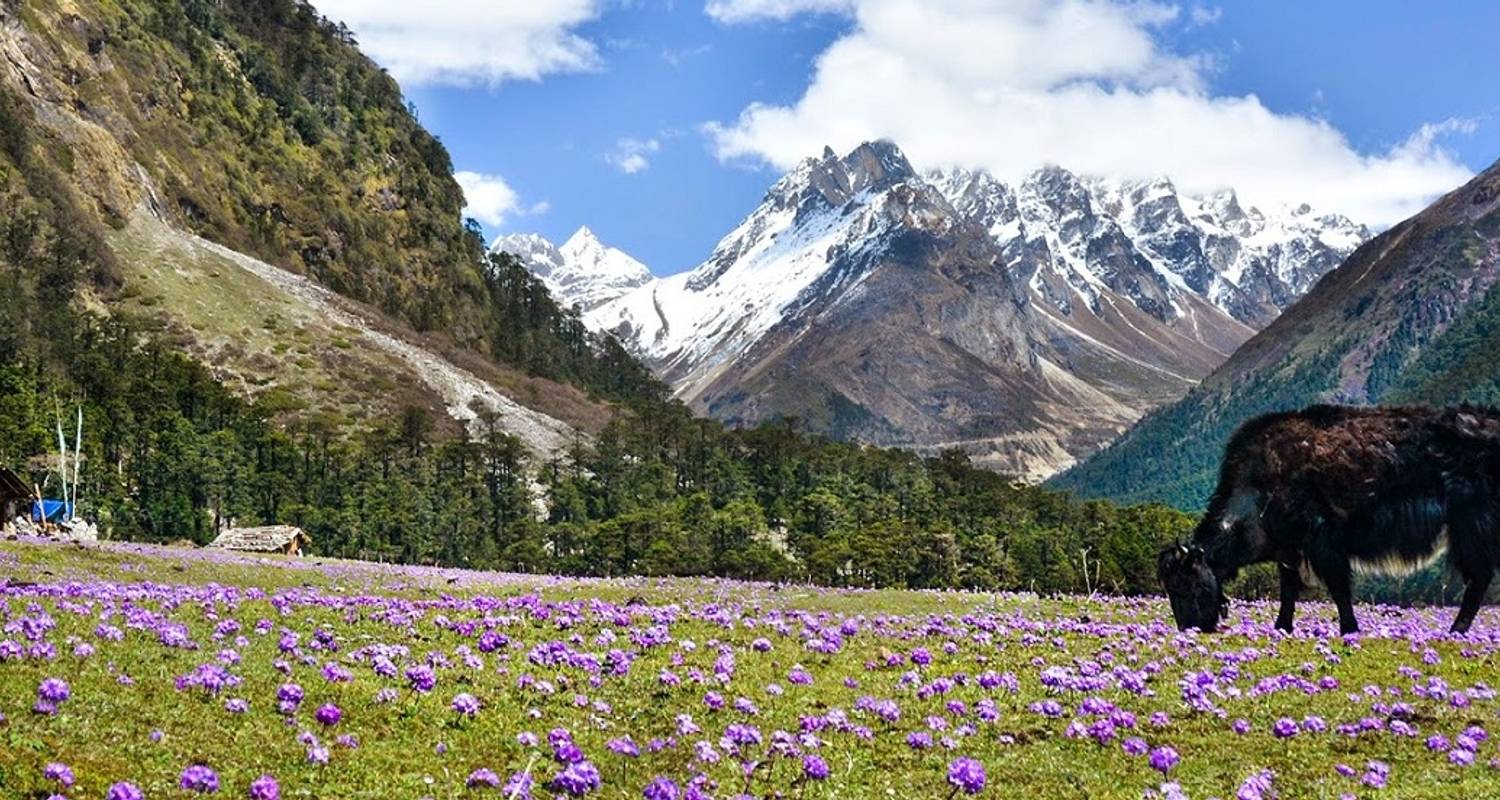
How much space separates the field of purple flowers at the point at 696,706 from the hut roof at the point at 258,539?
46978 mm

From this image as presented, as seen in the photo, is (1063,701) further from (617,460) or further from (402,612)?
(617,460)

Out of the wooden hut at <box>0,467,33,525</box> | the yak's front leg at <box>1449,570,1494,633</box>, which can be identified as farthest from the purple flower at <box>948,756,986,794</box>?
the wooden hut at <box>0,467,33,525</box>

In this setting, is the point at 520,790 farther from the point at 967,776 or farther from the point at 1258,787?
the point at 1258,787

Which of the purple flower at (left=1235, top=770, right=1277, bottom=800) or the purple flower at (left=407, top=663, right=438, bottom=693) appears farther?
the purple flower at (left=407, top=663, right=438, bottom=693)

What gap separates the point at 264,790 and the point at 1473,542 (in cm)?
2123

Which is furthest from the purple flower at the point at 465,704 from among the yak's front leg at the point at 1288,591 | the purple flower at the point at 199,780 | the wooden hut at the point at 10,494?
the wooden hut at the point at 10,494

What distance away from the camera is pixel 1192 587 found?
78.3 feet

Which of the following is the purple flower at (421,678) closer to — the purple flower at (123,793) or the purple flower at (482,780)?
the purple flower at (482,780)

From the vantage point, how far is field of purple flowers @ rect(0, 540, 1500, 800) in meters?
10.8

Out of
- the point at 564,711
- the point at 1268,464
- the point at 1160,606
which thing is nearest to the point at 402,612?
the point at 564,711

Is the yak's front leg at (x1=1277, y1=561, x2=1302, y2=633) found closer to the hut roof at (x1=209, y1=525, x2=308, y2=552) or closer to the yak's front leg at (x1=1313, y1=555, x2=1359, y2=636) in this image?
the yak's front leg at (x1=1313, y1=555, x2=1359, y2=636)

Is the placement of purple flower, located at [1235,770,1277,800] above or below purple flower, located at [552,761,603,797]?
below

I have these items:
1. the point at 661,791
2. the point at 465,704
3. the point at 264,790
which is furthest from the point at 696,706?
the point at 264,790

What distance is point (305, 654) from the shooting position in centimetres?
1581
